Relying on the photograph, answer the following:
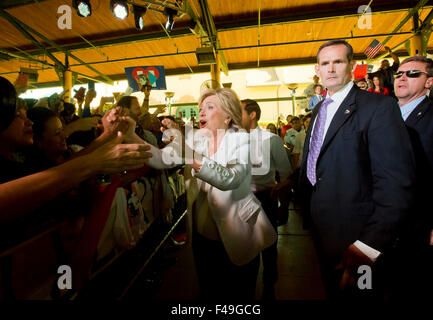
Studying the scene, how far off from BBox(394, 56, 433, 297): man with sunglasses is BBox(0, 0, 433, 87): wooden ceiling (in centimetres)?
593

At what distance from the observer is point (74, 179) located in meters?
0.95

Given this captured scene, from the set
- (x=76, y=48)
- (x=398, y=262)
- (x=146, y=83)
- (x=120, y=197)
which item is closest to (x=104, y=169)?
(x=120, y=197)

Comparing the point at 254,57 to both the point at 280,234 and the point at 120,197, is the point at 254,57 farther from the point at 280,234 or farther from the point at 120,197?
the point at 120,197

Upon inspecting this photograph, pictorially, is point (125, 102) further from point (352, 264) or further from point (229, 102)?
point (352, 264)

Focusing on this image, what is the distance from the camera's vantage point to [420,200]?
173 cm

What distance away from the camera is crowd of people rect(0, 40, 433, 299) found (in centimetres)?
117

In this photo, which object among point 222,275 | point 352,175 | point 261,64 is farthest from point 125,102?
point 261,64

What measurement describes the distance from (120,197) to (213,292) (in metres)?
1.17

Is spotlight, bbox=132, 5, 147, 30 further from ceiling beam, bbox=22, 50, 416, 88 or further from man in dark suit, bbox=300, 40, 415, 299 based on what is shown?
ceiling beam, bbox=22, 50, 416, 88

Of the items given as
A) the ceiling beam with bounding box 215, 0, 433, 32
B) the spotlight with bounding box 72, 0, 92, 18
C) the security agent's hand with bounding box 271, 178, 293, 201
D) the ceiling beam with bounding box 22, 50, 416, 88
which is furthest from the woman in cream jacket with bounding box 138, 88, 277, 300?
the ceiling beam with bounding box 22, 50, 416, 88

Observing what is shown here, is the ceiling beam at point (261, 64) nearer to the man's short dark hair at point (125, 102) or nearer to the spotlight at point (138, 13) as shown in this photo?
the spotlight at point (138, 13)

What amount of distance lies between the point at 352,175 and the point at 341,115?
389 mm

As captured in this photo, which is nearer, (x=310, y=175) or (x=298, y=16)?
(x=310, y=175)

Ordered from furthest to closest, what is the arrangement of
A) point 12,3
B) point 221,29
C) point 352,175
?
point 221,29 < point 12,3 < point 352,175
